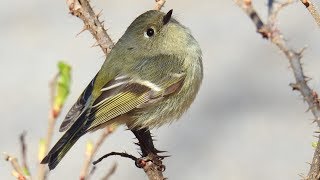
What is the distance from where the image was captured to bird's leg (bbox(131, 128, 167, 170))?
7.87 feet

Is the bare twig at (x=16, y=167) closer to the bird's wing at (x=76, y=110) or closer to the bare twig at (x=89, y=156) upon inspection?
the bare twig at (x=89, y=156)

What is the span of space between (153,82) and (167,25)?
13.2 inches

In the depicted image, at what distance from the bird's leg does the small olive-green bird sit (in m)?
0.03

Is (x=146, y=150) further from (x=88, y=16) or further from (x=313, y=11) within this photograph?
(x=313, y=11)

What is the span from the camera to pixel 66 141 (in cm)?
254

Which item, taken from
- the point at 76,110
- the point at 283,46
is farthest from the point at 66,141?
the point at 283,46

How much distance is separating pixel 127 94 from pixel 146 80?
0.39ft

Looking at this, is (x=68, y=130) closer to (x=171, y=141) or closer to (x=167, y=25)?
(x=167, y=25)

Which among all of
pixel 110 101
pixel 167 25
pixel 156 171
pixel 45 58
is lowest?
pixel 156 171

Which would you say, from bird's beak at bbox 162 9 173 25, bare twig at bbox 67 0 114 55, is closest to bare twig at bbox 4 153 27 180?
bare twig at bbox 67 0 114 55

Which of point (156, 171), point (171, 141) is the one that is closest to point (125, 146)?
point (171, 141)

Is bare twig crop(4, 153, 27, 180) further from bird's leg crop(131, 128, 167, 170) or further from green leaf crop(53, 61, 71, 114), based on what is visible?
bird's leg crop(131, 128, 167, 170)

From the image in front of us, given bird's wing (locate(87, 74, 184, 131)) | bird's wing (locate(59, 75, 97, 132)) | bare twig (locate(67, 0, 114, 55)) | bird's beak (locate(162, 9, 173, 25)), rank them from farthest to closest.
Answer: bird's beak (locate(162, 9, 173, 25)) < bird's wing (locate(87, 74, 184, 131)) < bird's wing (locate(59, 75, 97, 132)) < bare twig (locate(67, 0, 114, 55))

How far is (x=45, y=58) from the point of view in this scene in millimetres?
7359
